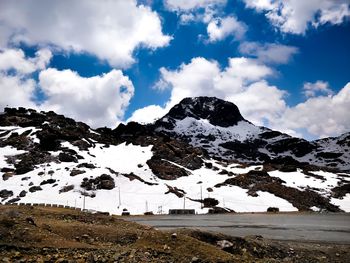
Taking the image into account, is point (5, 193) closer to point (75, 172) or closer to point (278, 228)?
point (75, 172)

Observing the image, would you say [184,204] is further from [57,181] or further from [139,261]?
[139,261]

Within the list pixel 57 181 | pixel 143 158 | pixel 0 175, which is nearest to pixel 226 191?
pixel 143 158

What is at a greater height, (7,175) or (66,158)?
(66,158)

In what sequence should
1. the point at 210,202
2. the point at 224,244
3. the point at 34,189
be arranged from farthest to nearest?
1. the point at 210,202
2. the point at 34,189
3. the point at 224,244

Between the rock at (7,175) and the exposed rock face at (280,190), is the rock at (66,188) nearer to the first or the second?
the rock at (7,175)

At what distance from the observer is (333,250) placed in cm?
2670

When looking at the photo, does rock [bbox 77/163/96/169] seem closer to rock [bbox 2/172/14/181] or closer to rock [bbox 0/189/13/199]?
rock [bbox 2/172/14/181]

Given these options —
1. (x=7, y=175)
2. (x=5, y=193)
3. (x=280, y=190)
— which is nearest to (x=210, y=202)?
(x=280, y=190)

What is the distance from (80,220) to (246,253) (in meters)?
12.5

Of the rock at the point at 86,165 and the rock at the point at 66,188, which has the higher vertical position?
the rock at the point at 86,165

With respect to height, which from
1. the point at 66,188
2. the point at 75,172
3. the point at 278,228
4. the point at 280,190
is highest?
the point at 75,172

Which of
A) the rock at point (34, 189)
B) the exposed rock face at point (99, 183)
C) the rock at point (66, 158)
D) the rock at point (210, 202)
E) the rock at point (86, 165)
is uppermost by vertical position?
the rock at point (66, 158)

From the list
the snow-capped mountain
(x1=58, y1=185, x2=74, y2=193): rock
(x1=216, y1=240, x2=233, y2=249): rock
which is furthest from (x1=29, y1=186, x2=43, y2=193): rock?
(x1=216, y1=240, x2=233, y2=249): rock

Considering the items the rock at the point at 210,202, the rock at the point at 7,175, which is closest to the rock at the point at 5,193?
the rock at the point at 7,175
